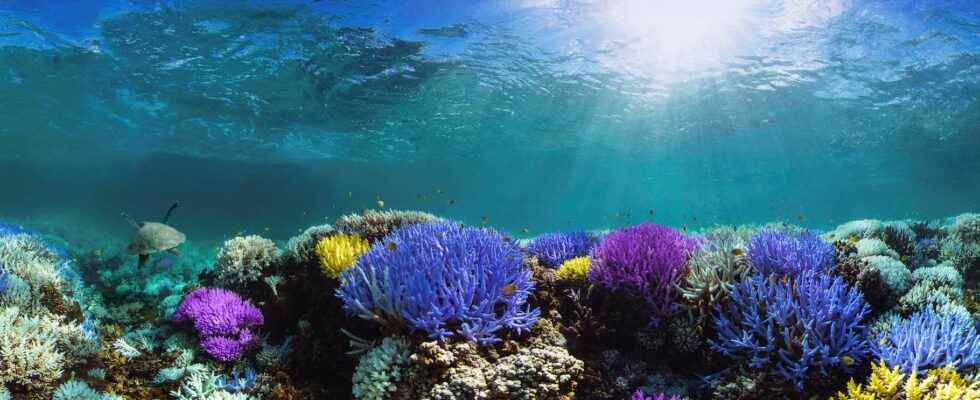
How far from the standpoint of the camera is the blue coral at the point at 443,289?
11.0 feet

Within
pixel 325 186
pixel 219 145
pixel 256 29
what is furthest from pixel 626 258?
pixel 325 186

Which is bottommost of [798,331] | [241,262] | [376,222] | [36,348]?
[36,348]

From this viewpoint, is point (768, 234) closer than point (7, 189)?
Yes

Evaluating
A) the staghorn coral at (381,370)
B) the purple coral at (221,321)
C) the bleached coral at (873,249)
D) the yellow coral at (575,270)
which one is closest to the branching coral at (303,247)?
the purple coral at (221,321)

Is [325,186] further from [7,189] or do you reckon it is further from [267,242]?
[7,189]

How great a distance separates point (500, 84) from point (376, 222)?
1922 cm

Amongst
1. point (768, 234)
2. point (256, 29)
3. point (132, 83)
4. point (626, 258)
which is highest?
point (132, 83)

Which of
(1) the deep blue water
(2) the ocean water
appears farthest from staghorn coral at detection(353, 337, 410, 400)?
(1) the deep blue water

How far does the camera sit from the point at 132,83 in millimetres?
23969

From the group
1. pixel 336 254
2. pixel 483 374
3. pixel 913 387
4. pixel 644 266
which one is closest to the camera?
pixel 913 387

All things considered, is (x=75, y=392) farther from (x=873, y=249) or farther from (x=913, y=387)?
(x=873, y=249)

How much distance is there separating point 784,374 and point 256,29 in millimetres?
19957

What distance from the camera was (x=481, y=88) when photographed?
25.2m

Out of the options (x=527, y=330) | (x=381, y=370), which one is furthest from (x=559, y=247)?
(x=381, y=370)
